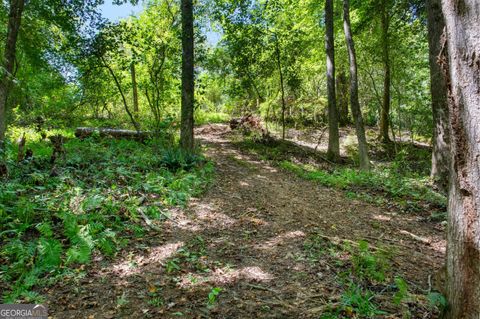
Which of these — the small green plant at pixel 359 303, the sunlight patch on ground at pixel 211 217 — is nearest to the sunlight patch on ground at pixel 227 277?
the small green plant at pixel 359 303

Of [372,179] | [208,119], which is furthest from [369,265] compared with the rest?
[208,119]

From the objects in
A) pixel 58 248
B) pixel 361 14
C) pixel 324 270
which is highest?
pixel 361 14

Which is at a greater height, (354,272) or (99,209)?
(99,209)

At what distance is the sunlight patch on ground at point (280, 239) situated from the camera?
405 centimetres

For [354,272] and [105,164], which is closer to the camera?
[354,272]

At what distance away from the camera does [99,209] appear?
450 centimetres

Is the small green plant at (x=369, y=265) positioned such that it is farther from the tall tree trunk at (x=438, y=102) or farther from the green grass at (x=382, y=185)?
the tall tree trunk at (x=438, y=102)

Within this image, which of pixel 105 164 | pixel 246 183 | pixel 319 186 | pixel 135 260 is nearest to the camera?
pixel 135 260

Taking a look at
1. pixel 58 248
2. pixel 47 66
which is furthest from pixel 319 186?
pixel 47 66

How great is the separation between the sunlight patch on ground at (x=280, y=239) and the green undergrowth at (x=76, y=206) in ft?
5.43

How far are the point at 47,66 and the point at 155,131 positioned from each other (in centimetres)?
467

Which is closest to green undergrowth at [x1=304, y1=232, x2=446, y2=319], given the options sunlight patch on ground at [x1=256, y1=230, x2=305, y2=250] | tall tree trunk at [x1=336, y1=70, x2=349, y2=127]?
sunlight patch on ground at [x1=256, y1=230, x2=305, y2=250]

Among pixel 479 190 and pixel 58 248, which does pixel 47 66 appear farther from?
pixel 479 190

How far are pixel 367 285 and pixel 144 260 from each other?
2.45 meters
